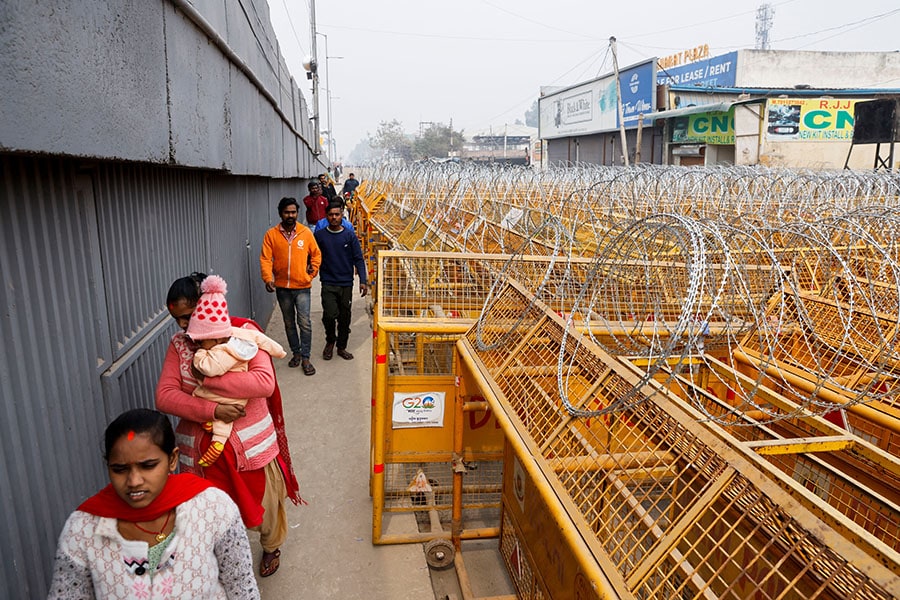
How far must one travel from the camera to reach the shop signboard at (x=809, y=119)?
831 inches

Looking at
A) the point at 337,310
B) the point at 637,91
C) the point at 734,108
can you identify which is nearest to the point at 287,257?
the point at 337,310

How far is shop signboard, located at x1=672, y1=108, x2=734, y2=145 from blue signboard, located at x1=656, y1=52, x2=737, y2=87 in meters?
2.11

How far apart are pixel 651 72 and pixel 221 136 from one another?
25.8 m

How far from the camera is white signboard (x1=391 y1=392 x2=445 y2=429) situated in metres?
3.50

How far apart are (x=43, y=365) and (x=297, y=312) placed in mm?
4409

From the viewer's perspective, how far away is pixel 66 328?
2061 millimetres

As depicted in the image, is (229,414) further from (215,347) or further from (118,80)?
(118,80)

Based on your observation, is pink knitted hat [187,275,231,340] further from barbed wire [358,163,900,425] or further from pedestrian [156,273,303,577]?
barbed wire [358,163,900,425]

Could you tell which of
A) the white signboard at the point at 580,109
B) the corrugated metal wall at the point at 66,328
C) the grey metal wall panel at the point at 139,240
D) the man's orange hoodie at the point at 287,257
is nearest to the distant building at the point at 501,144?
the white signboard at the point at 580,109

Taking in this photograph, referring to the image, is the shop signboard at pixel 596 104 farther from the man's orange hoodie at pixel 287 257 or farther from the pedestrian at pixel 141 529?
the pedestrian at pixel 141 529

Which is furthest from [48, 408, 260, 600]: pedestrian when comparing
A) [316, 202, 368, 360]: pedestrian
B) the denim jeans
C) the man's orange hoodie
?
[316, 202, 368, 360]: pedestrian

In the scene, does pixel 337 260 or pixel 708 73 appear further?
pixel 708 73

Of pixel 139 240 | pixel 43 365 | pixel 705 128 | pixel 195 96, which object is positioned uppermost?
pixel 705 128

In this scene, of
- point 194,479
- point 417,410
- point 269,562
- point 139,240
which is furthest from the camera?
point 417,410
